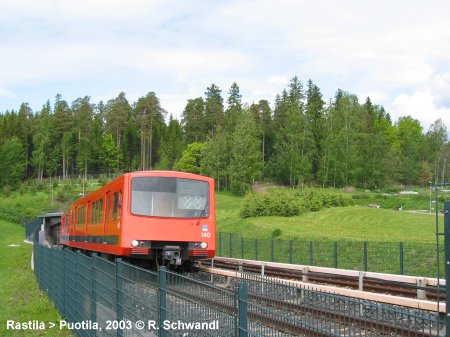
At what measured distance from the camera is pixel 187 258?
16.3 metres

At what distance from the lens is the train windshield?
1599 cm

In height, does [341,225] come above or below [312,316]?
below

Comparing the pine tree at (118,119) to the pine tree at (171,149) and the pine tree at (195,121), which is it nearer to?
the pine tree at (171,149)

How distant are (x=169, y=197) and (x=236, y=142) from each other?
6632cm

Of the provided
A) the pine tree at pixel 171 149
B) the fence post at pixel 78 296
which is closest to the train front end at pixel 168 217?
the fence post at pixel 78 296

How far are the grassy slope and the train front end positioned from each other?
17.5 m

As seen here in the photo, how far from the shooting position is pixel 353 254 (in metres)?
23.0

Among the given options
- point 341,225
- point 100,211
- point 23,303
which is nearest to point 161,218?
point 100,211

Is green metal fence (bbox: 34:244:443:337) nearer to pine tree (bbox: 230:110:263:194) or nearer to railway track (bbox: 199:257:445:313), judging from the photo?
railway track (bbox: 199:257:445:313)

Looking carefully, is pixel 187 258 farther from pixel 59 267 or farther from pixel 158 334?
pixel 158 334

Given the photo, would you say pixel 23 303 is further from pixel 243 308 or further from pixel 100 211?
pixel 243 308

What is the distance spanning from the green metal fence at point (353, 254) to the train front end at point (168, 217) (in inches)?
291

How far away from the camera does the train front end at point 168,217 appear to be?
618 inches

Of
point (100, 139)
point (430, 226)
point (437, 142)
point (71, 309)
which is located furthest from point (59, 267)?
point (100, 139)
